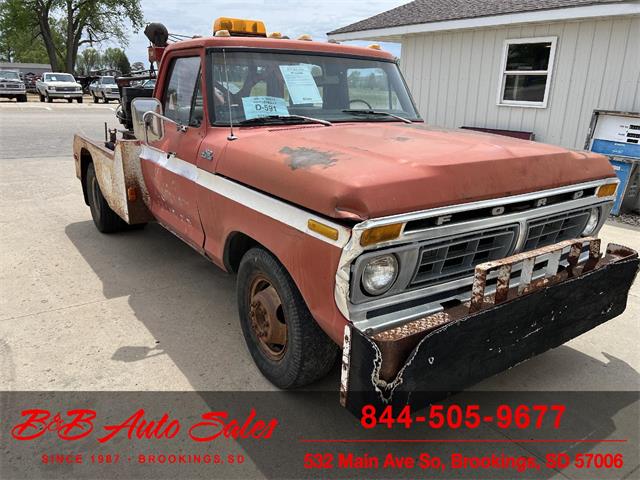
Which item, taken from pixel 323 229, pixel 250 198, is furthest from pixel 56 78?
pixel 323 229

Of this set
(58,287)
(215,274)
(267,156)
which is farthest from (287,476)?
(58,287)

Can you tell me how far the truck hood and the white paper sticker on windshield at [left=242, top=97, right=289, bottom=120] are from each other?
0.14 m

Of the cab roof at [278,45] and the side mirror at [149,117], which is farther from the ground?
the cab roof at [278,45]

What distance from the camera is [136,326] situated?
383 centimetres

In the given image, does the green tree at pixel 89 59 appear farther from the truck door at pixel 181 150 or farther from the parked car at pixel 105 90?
the truck door at pixel 181 150

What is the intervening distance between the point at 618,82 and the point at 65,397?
831 cm

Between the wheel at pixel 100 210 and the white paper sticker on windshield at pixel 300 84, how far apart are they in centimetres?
311

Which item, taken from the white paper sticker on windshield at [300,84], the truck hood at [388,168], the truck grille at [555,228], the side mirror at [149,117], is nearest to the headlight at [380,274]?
the truck hood at [388,168]

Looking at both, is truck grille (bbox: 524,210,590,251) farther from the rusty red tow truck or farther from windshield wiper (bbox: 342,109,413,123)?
windshield wiper (bbox: 342,109,413,123)

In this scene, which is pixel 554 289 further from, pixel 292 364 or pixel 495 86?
pixel 495 86

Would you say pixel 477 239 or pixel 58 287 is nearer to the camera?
pixel 477 239

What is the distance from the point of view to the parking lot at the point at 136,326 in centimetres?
320

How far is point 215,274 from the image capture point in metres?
4.88

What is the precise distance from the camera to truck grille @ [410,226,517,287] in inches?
94.8
